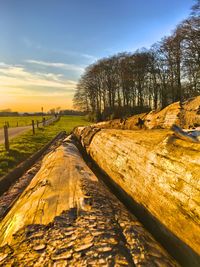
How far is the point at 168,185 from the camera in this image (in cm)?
260

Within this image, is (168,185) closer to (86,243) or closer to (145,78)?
(86,243)

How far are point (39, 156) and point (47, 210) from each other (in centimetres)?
800

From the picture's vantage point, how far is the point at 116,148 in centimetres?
466

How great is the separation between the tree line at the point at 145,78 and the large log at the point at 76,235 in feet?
41.0

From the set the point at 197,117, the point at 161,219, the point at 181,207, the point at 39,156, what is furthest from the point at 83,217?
the point at 39,156

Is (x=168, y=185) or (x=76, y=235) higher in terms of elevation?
(x=168, y=185)

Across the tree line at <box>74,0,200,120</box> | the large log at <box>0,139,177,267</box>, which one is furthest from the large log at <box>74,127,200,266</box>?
the tree line at <box>74,0,200,120</box>

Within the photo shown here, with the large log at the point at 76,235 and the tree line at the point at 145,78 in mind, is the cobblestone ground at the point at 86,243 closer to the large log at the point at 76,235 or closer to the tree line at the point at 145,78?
the large log at the point at 76,235

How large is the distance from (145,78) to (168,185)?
127 ft

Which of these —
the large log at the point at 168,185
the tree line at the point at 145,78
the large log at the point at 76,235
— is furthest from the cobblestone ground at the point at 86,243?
the tree line at the point at 145,78

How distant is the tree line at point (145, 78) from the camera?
24.7 m

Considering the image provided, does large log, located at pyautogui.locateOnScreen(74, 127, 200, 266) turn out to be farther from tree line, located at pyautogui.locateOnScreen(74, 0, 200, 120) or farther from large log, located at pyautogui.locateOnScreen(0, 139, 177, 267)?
tree line, located at pyautogui.locateOnScreen(74, 0, 200, 120)

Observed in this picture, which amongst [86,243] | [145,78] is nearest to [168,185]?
[86,243]

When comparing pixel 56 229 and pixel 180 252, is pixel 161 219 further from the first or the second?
pixel 56 229
